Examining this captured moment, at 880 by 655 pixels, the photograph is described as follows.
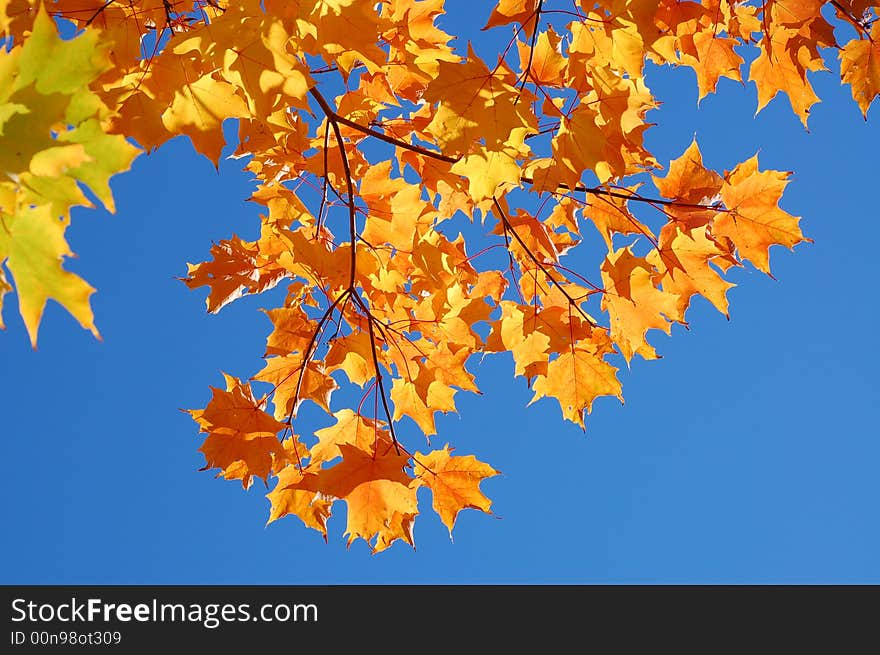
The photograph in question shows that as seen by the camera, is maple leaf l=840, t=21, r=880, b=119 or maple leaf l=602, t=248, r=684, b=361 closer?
maple leaf l=602, t=248, r=684, b=361

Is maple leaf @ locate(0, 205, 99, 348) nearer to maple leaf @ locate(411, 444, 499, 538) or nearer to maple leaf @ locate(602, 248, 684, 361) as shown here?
maple leaf @ locate(411, 444, 499, 538)

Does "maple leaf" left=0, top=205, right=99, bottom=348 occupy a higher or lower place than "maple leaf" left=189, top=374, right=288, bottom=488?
lower

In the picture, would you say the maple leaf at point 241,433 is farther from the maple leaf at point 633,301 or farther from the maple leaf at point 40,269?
the maple leaf at point 40,269

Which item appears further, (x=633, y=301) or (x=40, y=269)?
(x=633, y=301)

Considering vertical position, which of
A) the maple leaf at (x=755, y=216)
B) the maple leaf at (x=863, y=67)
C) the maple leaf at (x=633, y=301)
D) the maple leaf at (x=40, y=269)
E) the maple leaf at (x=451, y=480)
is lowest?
the maple leaf at (x=40, y=269)

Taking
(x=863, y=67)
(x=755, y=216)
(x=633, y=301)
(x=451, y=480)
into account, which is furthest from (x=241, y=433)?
(x=863, y=67)

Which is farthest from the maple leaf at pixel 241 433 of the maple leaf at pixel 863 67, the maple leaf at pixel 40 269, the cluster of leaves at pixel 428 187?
the maple leaf at pixel 863 67

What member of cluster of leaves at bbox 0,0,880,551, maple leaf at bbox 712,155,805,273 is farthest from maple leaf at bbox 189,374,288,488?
maple leaf at bbox 712,155,805,273

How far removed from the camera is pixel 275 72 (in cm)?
188

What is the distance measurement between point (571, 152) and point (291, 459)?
1.37m

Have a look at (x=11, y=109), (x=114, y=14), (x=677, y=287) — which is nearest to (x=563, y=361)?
(x=677, y=287)

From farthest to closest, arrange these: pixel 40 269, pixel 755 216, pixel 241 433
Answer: pixel 241 433 < pixel 755 216 < pixel 40 269

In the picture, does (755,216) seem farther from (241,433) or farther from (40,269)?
(40,269)

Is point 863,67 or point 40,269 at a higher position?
point 863,67
